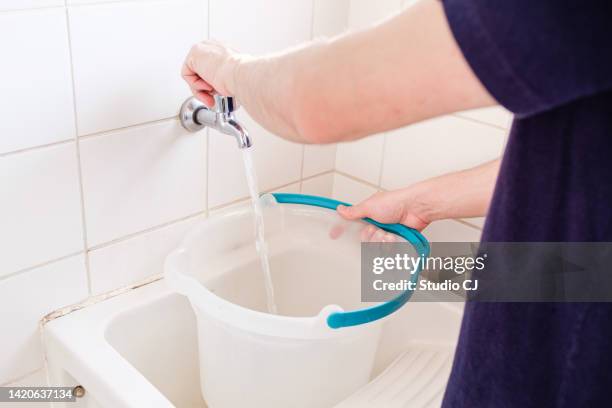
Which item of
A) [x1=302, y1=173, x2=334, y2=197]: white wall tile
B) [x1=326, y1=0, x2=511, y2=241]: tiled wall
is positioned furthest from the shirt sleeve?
[x1=302, y1=173, x2=334, y2=197]: white wall tile

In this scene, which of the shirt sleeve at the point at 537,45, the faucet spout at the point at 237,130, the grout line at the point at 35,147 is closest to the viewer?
the shirt sleeve at the point at 537,45

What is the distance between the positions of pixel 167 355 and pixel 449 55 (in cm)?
80

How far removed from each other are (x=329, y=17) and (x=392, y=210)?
39 cm

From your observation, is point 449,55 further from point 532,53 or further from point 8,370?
point 8,370

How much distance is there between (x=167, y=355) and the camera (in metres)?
1.09

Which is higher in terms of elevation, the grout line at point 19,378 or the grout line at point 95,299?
the grout line at point 95,299

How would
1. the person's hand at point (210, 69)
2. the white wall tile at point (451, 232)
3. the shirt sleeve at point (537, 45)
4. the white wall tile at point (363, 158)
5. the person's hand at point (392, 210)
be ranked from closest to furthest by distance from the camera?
the shirt sleeve at point (537, 45) → the person's hand at point (210, 69) → the person's hand at point (392, 210) → the white wall tile at point (451, 232) → the white wall tile at point (363, 158)

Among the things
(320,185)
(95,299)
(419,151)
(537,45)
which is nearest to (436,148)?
(419,151)

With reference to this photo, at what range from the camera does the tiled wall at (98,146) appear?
83cm

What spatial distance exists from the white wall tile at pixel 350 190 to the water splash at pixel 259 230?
27 cm

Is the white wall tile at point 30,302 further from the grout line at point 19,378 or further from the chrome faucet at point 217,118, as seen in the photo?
the chrome faucet at point 217,118

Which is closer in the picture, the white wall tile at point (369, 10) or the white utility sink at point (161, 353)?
the white utility sink at point (161, 353)

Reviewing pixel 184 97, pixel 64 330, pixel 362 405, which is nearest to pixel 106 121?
pixel 184 97

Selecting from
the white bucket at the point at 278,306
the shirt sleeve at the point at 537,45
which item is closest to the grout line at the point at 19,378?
the white bucket at the point at 278,306
